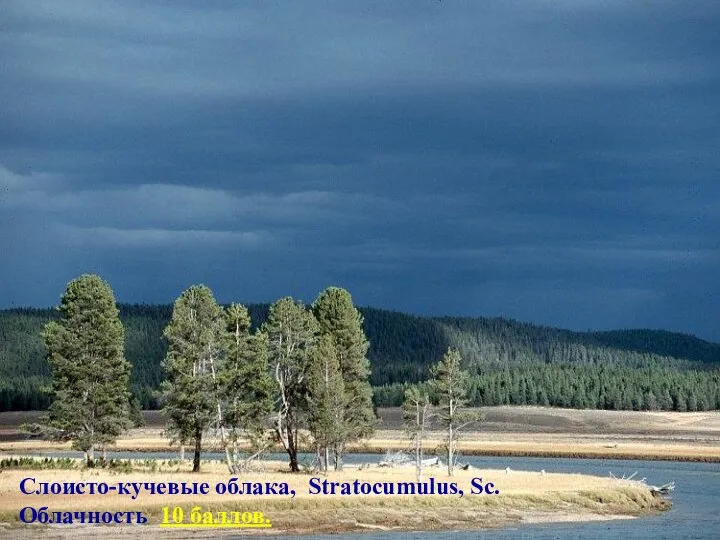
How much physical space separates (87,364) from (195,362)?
9.69 m

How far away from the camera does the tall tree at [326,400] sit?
3649 inches

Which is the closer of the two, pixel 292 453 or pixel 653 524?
pixel 653 524

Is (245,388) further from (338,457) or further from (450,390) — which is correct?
(450,390)

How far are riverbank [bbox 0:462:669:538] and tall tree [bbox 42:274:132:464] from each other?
Answer: 9.06m

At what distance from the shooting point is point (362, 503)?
7744cm

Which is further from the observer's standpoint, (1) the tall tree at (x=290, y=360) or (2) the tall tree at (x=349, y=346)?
(2) the tall tree at (x=349, y=346)

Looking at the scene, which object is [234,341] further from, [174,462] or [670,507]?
[670,507]

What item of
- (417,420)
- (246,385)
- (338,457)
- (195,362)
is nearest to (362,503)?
(417,420)

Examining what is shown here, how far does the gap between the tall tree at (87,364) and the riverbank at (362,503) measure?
906 centimetres

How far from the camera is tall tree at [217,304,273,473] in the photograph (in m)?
95.4

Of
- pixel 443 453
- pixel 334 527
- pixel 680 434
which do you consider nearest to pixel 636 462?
pixel 443 453

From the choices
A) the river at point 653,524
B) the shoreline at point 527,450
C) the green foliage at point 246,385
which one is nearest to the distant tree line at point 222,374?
the green foliage at point 246,385

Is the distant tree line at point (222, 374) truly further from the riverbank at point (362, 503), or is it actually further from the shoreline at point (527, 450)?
the shoreline at point (527, 450)

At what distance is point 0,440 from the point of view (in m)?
190
